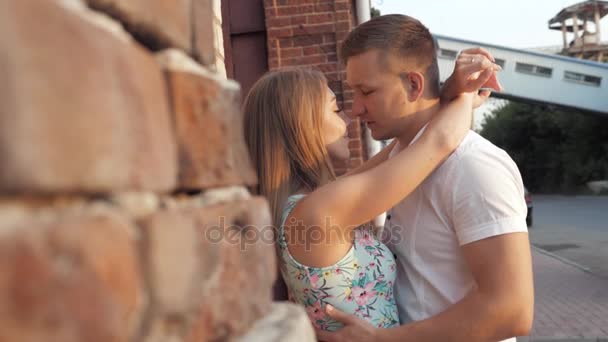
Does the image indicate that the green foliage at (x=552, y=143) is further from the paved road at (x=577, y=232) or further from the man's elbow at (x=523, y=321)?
the man's elbow at (x=523, y=321)

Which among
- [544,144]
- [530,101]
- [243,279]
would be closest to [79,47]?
[243,279]

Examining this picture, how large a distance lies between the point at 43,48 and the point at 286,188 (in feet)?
5.57

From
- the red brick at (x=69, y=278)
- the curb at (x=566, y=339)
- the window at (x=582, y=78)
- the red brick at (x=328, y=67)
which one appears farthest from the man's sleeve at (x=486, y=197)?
the window at (x=582, y=78)

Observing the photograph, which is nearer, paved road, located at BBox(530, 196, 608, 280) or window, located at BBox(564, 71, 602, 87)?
paved road, located at BBox(530, 196, 608, 280)

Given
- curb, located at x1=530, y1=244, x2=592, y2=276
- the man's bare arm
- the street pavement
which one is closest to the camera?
the man's bare arm

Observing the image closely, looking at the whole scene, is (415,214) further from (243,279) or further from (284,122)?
(243,279)

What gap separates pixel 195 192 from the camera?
0.73 m

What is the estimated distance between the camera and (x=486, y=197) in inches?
70.8

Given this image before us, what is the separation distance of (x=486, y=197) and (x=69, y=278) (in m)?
1.51

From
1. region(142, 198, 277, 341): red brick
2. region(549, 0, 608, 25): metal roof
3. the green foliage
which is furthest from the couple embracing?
region(549, 0, 608, 25): metal roof

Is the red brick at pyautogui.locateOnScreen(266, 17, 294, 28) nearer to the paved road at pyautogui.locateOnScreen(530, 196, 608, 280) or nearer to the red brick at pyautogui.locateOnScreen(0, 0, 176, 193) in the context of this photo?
the red brick at pyautogui.locateOnScreen(0, 0, 176, 193)

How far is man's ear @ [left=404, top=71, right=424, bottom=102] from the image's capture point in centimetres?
223

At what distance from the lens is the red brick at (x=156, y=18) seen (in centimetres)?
60

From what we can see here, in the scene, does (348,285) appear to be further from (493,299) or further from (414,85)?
(414,85)
